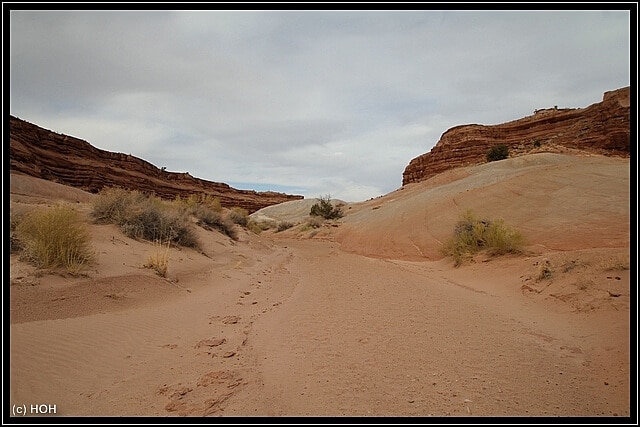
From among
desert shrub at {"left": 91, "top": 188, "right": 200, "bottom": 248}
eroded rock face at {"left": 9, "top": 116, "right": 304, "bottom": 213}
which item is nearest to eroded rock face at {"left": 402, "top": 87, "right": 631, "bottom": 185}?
desert shrub at {"left": 91, "top": 188, "right": 200, "bottom": 248}

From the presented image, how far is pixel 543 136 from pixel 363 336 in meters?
12.5

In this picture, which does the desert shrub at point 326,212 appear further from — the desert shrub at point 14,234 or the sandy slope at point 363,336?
the desert shrub at point 14,234

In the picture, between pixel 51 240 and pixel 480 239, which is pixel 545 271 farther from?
pixel 51 240

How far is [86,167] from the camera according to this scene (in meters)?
34.8

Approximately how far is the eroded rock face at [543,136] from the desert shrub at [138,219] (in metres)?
10.7

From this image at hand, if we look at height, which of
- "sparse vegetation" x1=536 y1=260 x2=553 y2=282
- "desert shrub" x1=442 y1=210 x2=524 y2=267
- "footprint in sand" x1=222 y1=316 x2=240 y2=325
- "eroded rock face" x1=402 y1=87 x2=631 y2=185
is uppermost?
"eroded rock face" x1=402 y1=87 x2=631 y2=185

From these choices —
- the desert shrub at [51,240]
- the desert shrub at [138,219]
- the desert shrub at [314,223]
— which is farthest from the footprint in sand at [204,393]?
the desert shrub at [314,223]

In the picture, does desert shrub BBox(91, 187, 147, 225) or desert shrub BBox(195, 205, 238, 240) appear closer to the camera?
desert shrub BBox(91, 187, 147, 225)

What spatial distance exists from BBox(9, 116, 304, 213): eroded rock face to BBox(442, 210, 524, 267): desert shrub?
526 inches

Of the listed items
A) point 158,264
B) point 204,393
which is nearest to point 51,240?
point 158,264

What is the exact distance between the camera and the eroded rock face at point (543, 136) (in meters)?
3.03

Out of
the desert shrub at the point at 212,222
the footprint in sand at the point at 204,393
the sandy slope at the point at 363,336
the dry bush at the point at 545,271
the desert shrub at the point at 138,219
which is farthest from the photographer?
the desert shrub at the point at 212,222

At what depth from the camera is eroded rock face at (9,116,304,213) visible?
70.3 feet

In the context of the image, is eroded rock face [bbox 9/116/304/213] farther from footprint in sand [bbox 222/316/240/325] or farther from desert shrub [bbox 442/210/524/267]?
desert shrub [bbox 442/210/524/267]
